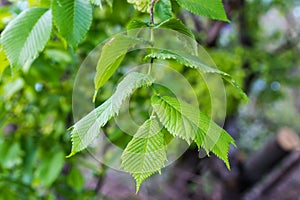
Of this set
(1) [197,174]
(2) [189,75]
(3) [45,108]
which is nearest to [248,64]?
(2) [189,75]

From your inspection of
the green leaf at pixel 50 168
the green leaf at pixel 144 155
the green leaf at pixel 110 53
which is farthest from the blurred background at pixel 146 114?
the green leaf at pixel 144 155

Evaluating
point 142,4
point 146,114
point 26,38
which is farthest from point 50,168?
point 142,4

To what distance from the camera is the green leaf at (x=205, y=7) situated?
39 cm

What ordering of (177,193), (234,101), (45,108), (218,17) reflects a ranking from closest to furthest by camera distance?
1. (218,17)
2. (45,108)
3. (234,101)
4. (177,193)

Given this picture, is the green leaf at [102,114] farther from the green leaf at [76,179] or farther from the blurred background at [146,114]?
the green leaf at [76,179]

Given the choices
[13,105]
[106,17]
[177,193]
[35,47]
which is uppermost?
[35,47]

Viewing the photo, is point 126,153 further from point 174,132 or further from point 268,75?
point 268,75

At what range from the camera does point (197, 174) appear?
76.7 inches

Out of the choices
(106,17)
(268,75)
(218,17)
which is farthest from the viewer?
(268,75)

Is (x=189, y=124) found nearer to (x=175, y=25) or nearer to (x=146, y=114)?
(x=175, y=25)

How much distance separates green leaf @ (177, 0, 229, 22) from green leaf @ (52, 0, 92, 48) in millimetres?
122

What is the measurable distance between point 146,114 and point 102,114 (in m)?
0.38

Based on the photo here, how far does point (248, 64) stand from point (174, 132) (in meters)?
Answer: 1.34

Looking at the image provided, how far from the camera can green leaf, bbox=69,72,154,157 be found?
1.02 feet
